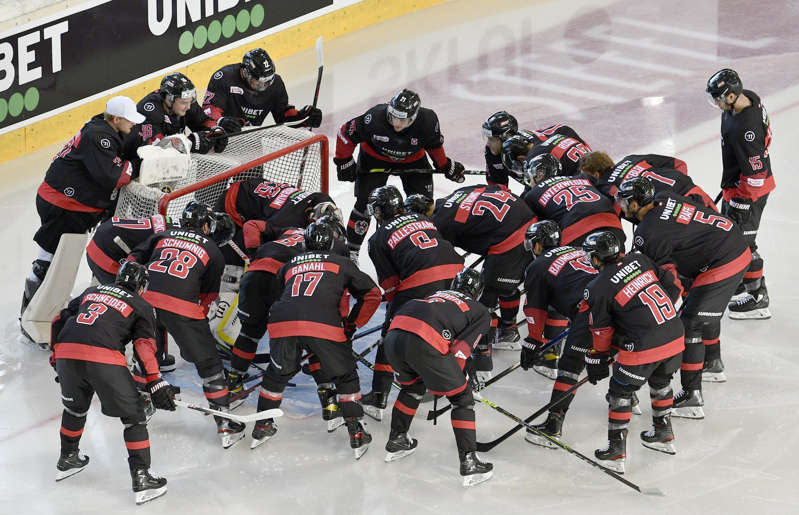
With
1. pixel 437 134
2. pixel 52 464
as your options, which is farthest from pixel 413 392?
pixel 437 134

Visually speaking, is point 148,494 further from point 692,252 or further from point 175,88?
point 692,252

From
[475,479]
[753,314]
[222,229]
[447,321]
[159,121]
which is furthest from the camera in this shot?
[159,121]

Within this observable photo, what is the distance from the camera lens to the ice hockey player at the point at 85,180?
22.7ft

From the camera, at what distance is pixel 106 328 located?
5504 millimetres

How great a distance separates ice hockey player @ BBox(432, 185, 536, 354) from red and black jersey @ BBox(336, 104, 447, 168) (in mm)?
849

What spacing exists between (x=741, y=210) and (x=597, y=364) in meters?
1.95

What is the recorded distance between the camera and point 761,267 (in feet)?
23.9

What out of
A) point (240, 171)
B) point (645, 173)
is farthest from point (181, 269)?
point (645, 173)

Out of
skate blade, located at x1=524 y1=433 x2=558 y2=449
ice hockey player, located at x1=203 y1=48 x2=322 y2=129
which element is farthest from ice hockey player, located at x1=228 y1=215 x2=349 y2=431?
ice hockey player, located at x1=203 y1=48 x2=322 y2=129

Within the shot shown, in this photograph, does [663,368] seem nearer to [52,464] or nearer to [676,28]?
[52,464]

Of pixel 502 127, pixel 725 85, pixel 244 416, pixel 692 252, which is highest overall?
pixel 725 85

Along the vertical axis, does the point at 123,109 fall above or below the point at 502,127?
above

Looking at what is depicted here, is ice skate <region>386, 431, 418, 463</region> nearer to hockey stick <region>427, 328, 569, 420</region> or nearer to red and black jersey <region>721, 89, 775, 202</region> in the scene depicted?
hockey stick <region>427, 328, 569, 420</region>

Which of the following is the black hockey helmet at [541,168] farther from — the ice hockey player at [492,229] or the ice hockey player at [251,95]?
the ice hockey player at [251,95]
